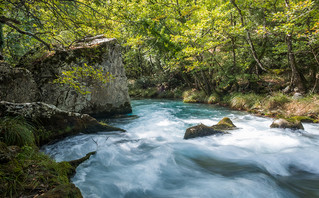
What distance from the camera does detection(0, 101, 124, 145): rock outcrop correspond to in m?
3.73

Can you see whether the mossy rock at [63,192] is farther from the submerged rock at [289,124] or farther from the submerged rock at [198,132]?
the submerged rock at [289,124]

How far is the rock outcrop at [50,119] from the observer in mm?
3730

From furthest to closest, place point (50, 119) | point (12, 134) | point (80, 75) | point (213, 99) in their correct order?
point (213, 99) < point (50, 119) < point (80, 75) < point (12, 134)

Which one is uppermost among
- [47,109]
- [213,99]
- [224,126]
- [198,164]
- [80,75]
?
[80,75]

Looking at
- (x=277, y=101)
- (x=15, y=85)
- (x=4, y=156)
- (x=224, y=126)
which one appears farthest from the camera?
(x=277, y=101)

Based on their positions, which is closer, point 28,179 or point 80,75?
point 28,179

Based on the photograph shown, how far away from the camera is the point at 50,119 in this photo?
4.23m

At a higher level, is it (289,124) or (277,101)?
(277,101)

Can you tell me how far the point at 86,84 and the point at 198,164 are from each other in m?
5.33

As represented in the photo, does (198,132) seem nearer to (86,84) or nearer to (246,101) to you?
(86,84)

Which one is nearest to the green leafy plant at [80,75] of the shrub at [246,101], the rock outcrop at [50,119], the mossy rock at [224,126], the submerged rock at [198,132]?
the rock outcrop at [50,119]

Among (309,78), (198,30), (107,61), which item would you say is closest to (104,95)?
(107,61)

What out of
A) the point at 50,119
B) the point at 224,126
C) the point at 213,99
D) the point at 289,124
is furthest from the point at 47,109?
the point at 213,99

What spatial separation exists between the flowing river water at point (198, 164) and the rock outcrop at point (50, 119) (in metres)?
0.23
